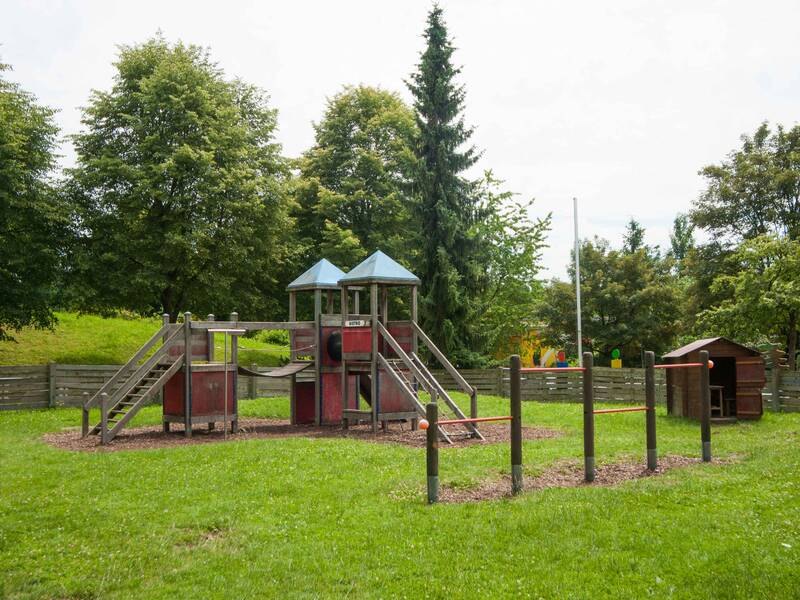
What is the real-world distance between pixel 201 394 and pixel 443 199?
16.7 meters

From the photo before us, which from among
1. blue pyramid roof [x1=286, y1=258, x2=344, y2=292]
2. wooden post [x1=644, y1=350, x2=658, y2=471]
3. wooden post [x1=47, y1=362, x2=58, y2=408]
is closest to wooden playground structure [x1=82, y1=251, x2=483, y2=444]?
blue pyramid roof [x1=286, y1=258, x2=344, y2=292]

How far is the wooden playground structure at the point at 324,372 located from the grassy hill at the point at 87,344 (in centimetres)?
975

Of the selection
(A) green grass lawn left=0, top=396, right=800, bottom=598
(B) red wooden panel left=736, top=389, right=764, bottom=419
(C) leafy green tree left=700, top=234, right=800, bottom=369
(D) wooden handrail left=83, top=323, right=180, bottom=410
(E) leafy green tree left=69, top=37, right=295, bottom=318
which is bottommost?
(A) green grass lawn left=0, top=396, right=800, bottom=598

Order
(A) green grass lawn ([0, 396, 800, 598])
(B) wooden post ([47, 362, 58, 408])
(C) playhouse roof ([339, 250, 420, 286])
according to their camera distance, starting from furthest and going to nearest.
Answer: (B) wooden post ([47, 362, 58, 408])
(C) playhouse roof ([339, 250, 420, 286])
(A) green grass lawn ([0, 396, 800, 598])

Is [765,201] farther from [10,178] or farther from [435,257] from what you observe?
[10,178]

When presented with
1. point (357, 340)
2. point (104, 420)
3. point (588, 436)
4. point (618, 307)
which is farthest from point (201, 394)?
point (618, 307)

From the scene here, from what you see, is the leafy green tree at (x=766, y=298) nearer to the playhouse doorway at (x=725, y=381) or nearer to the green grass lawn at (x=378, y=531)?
the playhouse doorway at (x=725, y=381)

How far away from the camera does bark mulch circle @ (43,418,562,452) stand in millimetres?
16469

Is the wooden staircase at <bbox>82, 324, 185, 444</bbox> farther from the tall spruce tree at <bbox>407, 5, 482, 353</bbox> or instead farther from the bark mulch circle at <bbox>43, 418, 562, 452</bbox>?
A: the tall spruce tree at <bbox>407, 5, 482, 353</bbox>

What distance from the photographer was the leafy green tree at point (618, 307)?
41.1 meters

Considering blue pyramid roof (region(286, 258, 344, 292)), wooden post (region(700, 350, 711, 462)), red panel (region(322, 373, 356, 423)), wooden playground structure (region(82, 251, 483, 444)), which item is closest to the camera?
wooden post (region(700, 350, 711, 462))

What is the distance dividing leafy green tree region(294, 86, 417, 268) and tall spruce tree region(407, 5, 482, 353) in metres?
4.13

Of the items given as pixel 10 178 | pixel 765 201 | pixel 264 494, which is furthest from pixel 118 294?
pixel 765 201

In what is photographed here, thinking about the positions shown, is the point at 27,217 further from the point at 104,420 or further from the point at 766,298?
the point at 766,298
